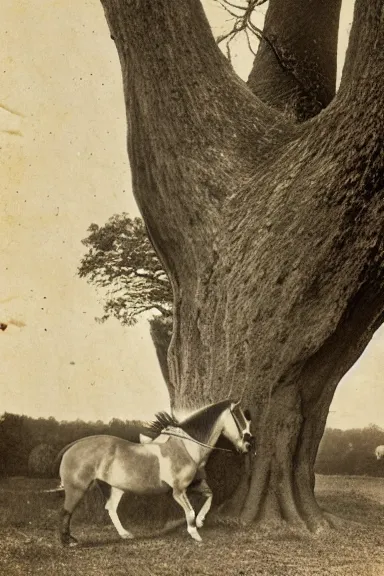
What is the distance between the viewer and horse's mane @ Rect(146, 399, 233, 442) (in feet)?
13.5

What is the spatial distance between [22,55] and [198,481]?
10.8 ft

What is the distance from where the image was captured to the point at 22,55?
5.23 m

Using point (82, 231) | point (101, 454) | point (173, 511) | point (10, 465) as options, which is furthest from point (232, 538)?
point (82, 231)

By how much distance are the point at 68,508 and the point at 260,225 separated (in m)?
2.01

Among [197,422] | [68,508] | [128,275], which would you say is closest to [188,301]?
[197,422]

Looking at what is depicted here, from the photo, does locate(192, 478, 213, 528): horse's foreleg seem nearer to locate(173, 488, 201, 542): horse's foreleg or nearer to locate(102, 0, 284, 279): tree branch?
locate(173, 488, 201, 542): horse's foreleg

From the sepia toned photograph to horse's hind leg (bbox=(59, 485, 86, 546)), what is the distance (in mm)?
15

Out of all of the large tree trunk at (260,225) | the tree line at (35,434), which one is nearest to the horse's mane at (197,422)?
the large tree trunk at (260,225)

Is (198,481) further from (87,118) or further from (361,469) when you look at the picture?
(87,118)

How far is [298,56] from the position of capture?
19.1ft

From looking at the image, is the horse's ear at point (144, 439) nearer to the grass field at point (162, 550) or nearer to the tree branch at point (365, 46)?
the grass field at point (162, 550)

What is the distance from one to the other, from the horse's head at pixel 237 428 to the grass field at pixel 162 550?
0.52 metres

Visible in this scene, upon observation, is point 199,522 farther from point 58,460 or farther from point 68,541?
point 58,460

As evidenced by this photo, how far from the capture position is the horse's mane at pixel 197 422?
4125 mm
